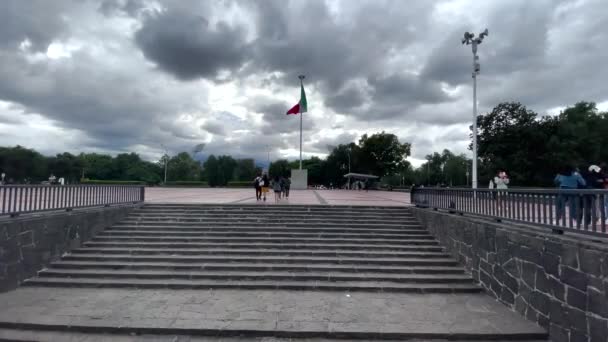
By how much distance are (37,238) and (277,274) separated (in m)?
4.73

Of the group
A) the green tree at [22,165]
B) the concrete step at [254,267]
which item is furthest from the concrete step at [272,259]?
the green tree at [22,165]

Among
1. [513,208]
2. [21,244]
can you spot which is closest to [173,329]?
[21,244]

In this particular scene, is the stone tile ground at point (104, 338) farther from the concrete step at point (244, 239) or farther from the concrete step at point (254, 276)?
the concrete step at point (244, 239)

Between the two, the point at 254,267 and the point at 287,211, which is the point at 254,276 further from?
the point at 287,211

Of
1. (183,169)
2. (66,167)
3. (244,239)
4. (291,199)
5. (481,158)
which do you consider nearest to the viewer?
(244,239)

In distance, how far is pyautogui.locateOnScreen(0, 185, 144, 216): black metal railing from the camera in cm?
620

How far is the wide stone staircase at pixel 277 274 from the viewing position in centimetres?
489

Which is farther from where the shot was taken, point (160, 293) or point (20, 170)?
point (20, 170)

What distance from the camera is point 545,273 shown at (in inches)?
184

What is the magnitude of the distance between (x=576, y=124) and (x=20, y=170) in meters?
80.6

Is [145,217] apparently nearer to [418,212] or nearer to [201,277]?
[201,277]

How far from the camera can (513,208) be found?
5816 mm

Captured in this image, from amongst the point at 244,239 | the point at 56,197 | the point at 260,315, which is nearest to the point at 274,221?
the point at 244,239

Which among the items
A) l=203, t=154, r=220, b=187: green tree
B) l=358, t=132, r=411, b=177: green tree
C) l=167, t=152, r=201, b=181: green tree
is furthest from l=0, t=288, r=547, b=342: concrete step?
l=167, t=152, r=201, b=181: green tree
